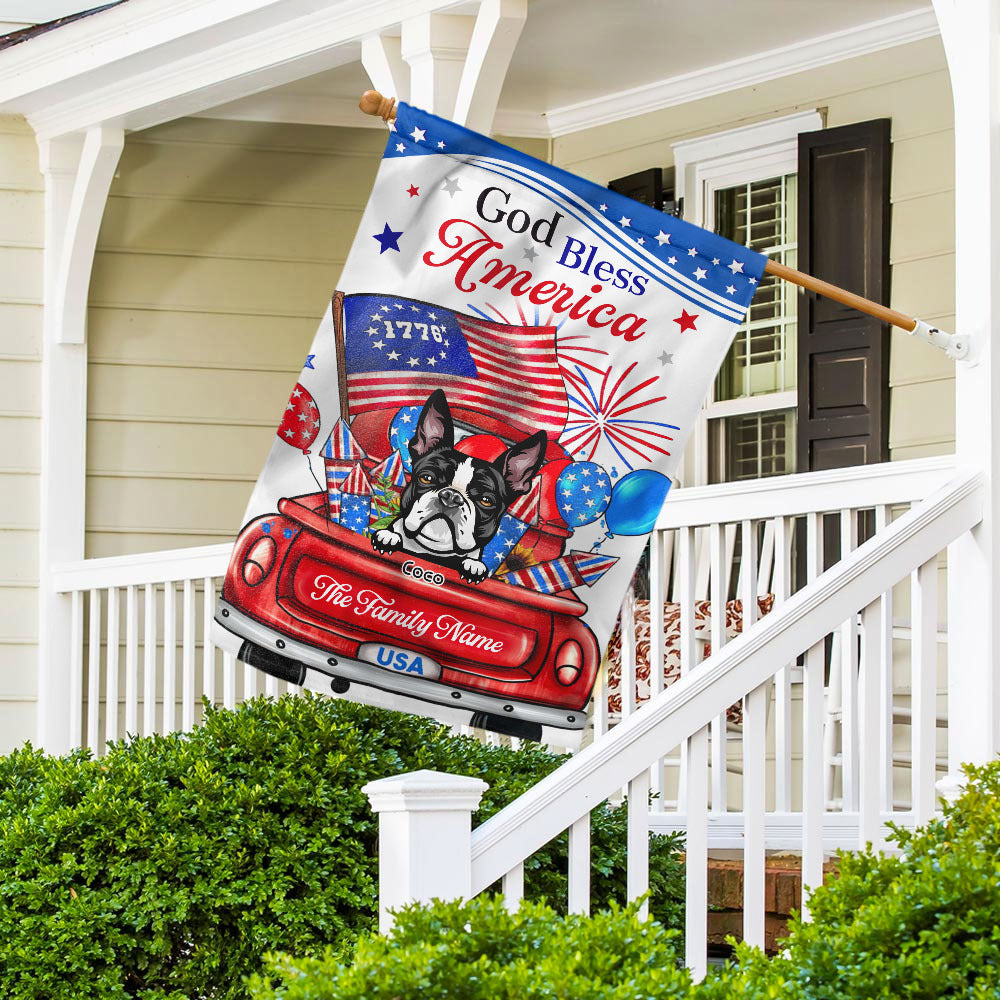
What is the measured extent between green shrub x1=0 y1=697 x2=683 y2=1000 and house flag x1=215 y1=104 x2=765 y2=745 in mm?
350

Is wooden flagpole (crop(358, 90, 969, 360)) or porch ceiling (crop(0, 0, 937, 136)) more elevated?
porch ceiling (crop(0, 0, 937, 136))

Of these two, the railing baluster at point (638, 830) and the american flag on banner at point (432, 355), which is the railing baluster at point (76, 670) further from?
the railing baluster at point (638, 830)

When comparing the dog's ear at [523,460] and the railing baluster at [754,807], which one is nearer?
the railing baluster at [754,807]

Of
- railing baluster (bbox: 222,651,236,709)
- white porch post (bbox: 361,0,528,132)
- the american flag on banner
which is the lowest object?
railing baluster (bbox: 222,651,236,709)

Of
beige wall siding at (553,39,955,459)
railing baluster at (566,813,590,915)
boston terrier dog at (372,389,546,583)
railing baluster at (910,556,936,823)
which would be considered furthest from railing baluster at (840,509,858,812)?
beige wall siding at (553,39,955,459)

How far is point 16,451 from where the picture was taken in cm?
620

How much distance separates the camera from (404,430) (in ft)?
11.1

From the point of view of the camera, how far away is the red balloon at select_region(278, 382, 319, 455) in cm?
337

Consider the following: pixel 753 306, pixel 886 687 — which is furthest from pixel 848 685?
pixel 753 306

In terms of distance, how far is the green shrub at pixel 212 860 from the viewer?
3.34 meters

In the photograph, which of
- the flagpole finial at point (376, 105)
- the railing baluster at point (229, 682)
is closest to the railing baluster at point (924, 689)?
the flagpole finial at point (376, 105)

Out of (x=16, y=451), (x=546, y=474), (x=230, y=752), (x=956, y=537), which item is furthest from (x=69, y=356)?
(x=956, y=537)

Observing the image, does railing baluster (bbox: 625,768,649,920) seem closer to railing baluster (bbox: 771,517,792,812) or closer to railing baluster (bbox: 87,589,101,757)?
railing baluster (bbox: 771,517,792,812)

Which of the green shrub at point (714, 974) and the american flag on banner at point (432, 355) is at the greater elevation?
the american flag on banner at point (432, 355)
